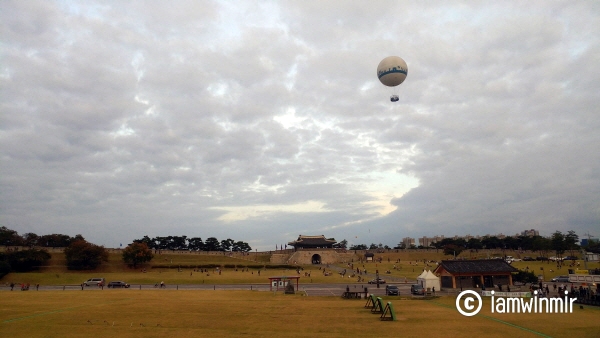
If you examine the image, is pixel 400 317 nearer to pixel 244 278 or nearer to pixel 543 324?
pixel 543 324

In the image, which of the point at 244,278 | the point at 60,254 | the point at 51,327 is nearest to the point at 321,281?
the point at 244,278

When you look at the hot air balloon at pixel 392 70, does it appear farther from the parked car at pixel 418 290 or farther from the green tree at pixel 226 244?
the green tree at pixel 226 244

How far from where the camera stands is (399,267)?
292 ft

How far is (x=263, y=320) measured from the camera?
26.7m

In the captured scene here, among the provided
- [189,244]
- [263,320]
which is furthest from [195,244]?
[263,320]

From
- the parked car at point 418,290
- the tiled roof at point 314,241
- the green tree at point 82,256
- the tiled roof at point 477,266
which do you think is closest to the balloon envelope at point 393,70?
the tiled roof at point 477,266

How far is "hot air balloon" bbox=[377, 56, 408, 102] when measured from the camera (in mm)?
52906

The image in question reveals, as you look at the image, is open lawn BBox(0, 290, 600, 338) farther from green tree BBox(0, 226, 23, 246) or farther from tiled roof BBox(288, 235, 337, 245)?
tiled roof BBox(288, 235, 337, 245)

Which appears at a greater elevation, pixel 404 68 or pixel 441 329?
pixel 404 68

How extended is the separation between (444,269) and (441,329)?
2767cm

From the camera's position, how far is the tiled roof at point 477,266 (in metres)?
48.0

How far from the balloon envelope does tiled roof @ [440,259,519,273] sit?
26.6 m

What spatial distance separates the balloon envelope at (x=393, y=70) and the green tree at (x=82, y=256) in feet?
239

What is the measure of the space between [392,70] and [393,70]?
14cm
